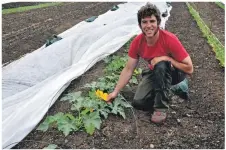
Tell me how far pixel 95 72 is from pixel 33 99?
1154 mm

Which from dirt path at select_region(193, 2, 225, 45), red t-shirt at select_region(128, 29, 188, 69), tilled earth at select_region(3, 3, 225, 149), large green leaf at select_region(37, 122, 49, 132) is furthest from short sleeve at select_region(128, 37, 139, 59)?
dirt path at select_region(193, 2, 225, 45)

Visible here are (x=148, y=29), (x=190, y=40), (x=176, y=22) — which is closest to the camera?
(x=148, y=29)

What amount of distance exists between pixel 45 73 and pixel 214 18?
19.5 feet

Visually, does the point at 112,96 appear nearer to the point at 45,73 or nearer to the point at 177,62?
the point at 177,62

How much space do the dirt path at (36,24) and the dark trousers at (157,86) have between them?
2.55m

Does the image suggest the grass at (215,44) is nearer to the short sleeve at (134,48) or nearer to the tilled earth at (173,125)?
the tilled earth at (173,125)

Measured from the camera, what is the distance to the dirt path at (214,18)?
7.20m

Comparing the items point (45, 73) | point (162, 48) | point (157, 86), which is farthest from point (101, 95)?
point (45, 73)

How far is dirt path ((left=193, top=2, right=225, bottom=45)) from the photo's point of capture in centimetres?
720

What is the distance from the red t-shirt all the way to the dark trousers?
10cm

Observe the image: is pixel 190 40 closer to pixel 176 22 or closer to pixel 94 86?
pixel 176 22

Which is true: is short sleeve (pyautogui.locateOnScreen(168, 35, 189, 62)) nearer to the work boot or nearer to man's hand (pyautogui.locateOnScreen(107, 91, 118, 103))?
the work boot

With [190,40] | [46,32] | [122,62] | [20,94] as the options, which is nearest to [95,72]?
[122,62]

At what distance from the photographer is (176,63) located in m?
3.13
